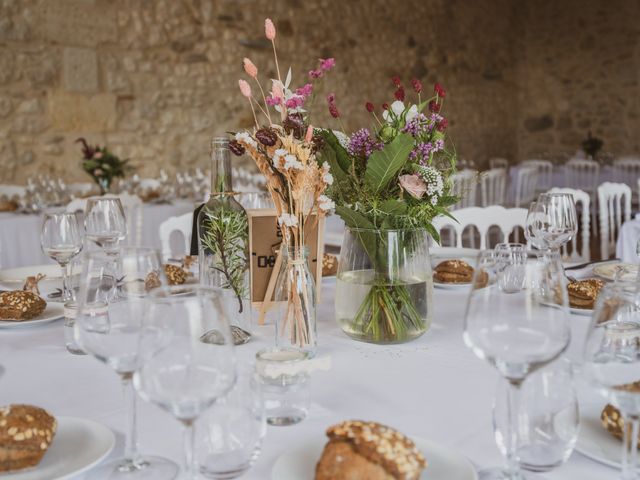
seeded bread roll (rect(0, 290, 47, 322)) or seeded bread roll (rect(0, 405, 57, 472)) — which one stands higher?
seeded bread roll (rect(0, 290, 47, 322))

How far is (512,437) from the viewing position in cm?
75

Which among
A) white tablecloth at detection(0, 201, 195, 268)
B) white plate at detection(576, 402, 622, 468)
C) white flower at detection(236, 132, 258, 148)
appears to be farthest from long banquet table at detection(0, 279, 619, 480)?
white tablecloth at detection(0, 201, 195, 268)

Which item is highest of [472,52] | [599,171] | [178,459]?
[472,52]

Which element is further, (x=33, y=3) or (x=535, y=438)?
(x=33, y=3)

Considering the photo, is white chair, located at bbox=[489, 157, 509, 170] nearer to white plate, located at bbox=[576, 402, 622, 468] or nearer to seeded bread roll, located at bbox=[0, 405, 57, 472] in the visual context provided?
white plate, located at bbox=[576, 402, 622, 468]

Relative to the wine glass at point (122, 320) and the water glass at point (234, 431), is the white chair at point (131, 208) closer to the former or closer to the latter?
the wine glass at point (122, 320)

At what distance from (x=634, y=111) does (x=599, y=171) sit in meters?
2.71

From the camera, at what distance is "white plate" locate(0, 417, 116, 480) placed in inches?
31.0

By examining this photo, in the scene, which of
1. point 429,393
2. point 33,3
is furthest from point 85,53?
point 429,393

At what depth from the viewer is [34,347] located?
1330 mm

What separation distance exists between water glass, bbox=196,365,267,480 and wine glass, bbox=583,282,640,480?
14.5 inches

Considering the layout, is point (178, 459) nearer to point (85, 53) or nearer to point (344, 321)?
point (344, 321)

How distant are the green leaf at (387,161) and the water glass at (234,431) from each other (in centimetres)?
53

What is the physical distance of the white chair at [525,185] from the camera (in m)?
6.61
